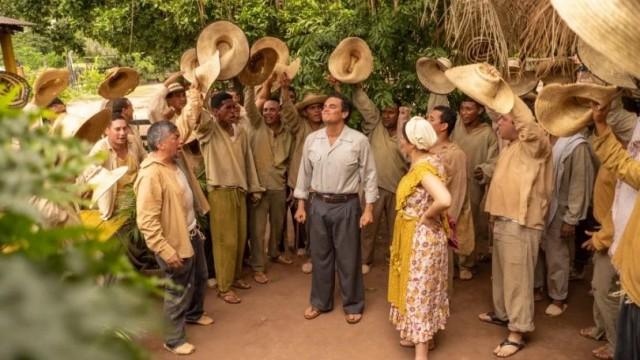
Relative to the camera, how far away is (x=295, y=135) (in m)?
4.94

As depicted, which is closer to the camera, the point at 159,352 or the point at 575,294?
the point at 159,352

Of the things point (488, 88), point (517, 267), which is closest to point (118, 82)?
point (488, 88)

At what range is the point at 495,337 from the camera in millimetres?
3691

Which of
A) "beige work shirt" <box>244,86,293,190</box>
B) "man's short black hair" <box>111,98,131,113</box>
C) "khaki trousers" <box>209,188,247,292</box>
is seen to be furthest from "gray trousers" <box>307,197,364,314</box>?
"man's short black hair" <box>111,98,131,113</box>

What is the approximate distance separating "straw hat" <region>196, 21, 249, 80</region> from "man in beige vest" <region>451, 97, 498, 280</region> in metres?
1.83

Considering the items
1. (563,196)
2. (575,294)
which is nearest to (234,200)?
(563,196)

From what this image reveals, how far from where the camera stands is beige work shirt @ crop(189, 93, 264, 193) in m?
4.09

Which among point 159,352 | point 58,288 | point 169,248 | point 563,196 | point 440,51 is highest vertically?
point 440,51

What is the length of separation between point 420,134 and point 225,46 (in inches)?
73.4

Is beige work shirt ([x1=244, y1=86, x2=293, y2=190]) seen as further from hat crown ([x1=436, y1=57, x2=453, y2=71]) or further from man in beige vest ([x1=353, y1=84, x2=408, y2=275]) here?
hat crown ([x1=436, y1=57, x2=453, y2=71])

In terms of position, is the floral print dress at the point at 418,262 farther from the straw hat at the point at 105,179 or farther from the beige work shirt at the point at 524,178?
the straw hat at the point at 105,179

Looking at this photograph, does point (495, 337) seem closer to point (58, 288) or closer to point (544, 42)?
point (544, 42)

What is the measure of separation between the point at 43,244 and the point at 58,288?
0.07 meters

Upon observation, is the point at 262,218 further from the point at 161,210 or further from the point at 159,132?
the point at 159,132
